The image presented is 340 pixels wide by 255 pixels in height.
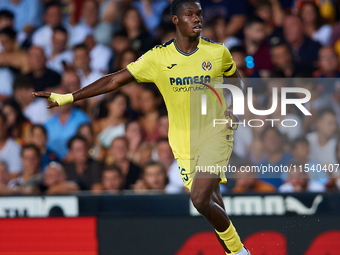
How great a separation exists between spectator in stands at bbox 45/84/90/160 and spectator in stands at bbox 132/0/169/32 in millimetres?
1925

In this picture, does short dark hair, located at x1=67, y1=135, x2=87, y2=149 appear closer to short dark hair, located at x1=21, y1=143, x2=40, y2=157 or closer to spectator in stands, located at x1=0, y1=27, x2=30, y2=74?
short dark hair, located at x1=21, y1=143, x2=40, y2=157

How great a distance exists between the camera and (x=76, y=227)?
603 centimetres

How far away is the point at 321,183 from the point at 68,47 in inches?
182

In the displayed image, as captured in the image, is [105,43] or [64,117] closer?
[64,117]

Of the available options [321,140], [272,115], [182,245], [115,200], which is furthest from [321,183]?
[115,200]

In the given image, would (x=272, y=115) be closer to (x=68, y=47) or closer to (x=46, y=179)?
(x=46, y=179)

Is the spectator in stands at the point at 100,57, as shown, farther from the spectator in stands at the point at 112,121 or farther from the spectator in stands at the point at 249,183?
the spectator in stands at the point at 249,183

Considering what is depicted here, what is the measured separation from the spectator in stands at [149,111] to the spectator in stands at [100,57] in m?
1.02

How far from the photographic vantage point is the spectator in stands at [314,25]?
319 inches

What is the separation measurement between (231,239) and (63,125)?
11.9ft

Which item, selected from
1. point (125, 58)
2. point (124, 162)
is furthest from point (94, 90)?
point (125, 58)

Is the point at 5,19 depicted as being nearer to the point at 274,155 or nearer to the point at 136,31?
the point at 136,31

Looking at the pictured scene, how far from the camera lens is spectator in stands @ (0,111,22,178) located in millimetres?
7385

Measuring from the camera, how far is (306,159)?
6.68 m
